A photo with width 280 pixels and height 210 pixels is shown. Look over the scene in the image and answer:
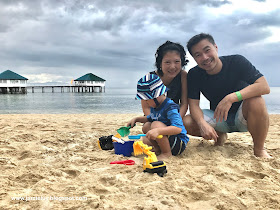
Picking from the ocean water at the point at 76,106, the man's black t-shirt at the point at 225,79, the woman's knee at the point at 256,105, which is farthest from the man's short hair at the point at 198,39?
the ocean water at the point at 76,106

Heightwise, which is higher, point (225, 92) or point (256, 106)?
point (225, 92)

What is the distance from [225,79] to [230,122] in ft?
1.92

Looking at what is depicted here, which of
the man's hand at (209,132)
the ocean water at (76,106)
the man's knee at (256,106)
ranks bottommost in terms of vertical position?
the ocean water at (76,106)

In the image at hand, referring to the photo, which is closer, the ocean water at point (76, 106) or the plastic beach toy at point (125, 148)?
the plastic beach toy at point (125, 148)

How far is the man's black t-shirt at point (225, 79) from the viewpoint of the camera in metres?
2.76

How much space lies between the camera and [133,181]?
1957 mm

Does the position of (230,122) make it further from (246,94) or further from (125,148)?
(125,148)

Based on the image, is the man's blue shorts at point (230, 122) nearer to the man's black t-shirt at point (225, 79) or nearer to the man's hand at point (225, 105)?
the man's black t-shirt at point (225, 79)

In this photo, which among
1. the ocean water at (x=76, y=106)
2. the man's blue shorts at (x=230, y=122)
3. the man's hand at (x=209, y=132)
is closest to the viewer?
the man's hand at (x=209, y=132)

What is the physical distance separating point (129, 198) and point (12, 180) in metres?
1.14

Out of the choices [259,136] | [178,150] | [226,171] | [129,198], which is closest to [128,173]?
[129,198]

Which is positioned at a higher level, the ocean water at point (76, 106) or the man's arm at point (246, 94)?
the man's arm at point (246, 94)

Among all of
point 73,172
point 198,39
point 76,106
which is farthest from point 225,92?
point 76,106

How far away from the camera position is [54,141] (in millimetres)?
3510
